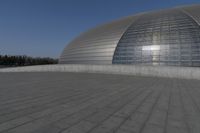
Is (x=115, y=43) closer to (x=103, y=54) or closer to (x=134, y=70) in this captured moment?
(x=103, y=54)

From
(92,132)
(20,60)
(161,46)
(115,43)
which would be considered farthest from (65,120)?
(20,60)

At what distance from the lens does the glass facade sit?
16867mm

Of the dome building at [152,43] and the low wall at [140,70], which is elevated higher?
the dome building at [152,43]

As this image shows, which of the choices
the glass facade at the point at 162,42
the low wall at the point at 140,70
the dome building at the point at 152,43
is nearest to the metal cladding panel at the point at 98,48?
the dome building at the point at 152,43

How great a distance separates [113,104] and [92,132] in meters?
2.01

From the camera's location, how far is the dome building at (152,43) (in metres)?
17.1

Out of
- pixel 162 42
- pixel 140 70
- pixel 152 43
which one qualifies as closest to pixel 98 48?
pixel 152 43

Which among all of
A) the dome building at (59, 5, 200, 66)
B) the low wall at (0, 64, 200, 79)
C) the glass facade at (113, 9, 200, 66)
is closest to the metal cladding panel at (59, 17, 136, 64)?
the dome building at (59, 5, 200, 66)

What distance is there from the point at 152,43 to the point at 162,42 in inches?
44.9

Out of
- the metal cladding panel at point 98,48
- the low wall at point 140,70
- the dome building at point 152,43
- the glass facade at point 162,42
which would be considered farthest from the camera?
the metal cladding panel at point 98,48

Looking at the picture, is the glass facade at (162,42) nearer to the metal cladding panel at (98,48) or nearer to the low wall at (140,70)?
the metal cladding panel at (98,48)

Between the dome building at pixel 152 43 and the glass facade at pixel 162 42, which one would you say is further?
the dome building at pixel 152 43

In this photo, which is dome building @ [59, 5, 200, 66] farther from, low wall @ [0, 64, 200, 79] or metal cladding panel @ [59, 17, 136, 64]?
low wall @ [0, 64, 200, 79]

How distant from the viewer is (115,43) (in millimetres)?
21578
